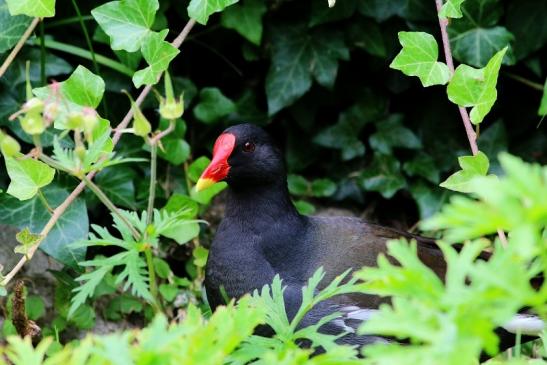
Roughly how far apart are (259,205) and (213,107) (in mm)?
875

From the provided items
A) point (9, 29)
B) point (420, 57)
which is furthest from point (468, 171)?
point (9, 29)

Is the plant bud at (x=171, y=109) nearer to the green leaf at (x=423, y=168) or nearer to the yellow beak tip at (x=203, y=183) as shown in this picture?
the yellow beak tip at (x=203, y=183)

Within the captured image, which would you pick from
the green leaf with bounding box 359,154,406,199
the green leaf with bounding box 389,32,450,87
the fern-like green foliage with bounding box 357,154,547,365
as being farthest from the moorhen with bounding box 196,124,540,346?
the fern-like green foliage with bounding box 357,154,547,365

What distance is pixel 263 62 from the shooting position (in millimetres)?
4289

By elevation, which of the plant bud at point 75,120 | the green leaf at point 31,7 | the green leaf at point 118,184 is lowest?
the green leaf at point 118,184

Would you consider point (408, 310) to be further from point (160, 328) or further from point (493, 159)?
point (493, 159)

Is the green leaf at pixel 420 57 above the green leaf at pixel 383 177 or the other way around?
above

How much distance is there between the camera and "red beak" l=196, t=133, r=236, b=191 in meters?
3.08

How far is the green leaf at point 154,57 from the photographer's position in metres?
2.81

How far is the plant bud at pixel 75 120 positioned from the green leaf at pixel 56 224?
1.19m

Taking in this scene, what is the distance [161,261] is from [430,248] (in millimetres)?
1012

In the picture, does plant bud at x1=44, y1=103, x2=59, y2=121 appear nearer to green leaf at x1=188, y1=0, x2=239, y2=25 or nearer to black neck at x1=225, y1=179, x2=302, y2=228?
green leaf at x1=188, y1=0, x2=239, y2=25

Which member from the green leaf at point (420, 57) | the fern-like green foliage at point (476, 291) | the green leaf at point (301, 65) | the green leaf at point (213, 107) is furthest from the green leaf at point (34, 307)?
the fern-like green foliage at point (476, 291)

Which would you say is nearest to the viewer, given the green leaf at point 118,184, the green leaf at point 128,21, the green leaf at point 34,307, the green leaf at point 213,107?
the green leaf at point 128,21
